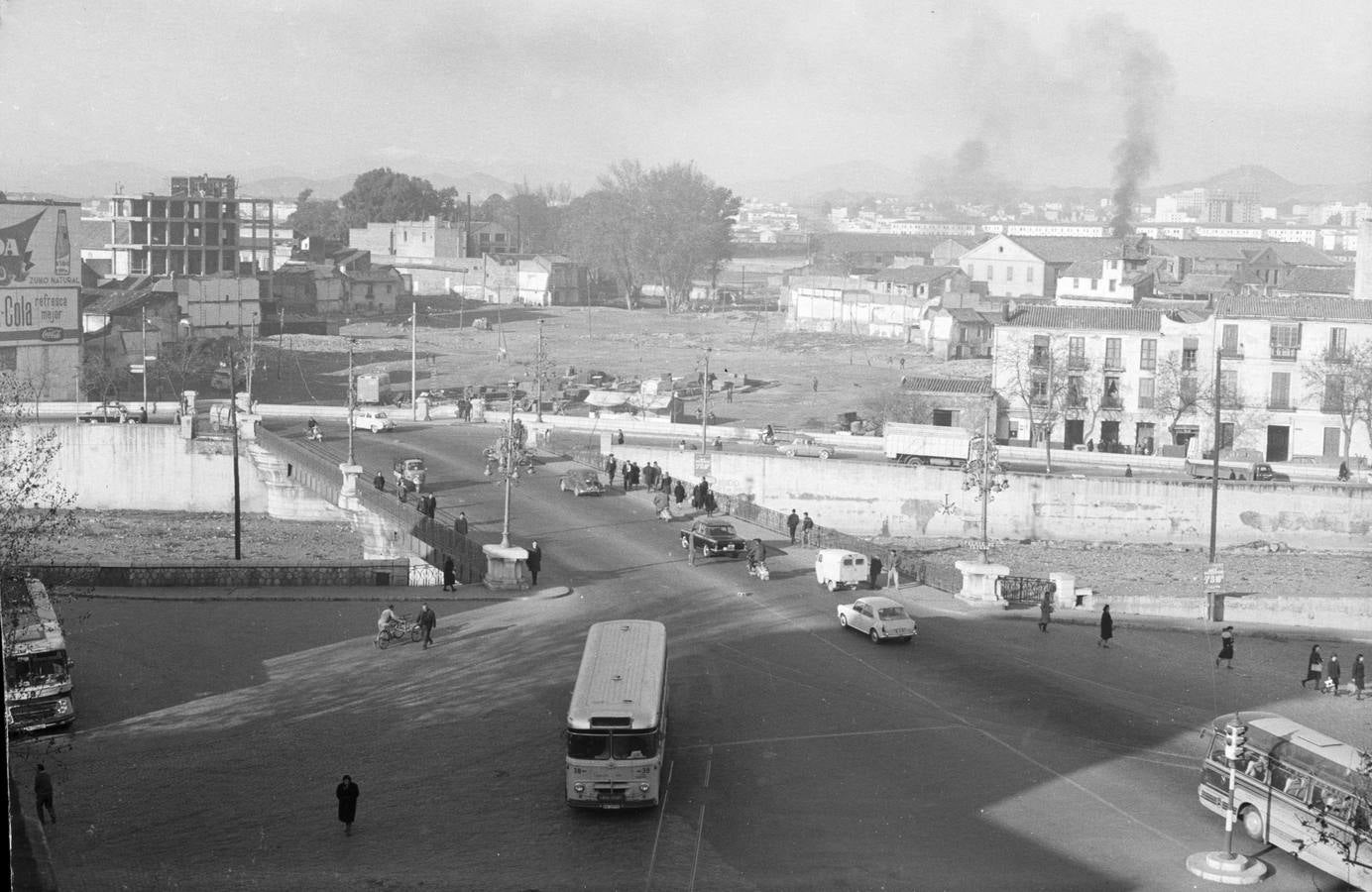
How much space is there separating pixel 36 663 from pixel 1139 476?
30.3 m

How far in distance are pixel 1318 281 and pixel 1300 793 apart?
213ft

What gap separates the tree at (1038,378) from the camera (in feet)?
158

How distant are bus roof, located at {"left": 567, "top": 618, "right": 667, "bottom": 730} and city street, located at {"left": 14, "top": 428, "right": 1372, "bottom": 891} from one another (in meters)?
1.13

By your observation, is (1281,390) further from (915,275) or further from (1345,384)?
(915,275)

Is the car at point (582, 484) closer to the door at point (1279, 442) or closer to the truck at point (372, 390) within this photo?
the truck at point (372, 390)

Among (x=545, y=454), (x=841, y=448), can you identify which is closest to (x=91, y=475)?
(x=545, y=454)

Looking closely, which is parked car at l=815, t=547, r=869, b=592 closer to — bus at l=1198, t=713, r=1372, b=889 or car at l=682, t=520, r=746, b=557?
car at l=682, t=520, r=746, b=557

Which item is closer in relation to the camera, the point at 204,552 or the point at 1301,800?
the point at 1301,800

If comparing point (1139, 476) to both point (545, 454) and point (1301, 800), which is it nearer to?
point (545, 454)

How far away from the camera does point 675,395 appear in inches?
2208

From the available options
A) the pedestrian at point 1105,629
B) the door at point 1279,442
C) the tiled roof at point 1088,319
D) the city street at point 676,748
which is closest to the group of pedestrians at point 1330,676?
the city street at point 676,748

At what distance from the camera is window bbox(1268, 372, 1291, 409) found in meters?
46.3

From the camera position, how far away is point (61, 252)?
5478 cm

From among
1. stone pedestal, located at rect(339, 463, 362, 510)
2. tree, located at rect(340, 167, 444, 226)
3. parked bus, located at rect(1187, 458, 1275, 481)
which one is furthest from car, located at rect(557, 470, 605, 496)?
tree, located at rect(340, 167, 444, 226)
